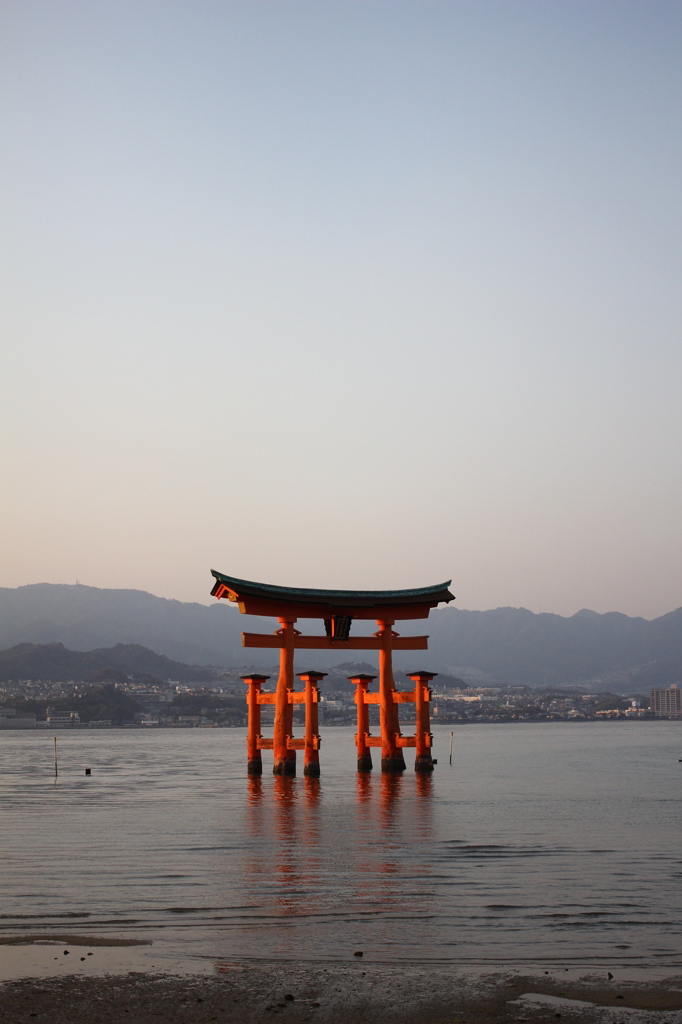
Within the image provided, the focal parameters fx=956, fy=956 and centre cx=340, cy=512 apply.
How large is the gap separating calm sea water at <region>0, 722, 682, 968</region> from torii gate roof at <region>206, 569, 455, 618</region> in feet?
23.0

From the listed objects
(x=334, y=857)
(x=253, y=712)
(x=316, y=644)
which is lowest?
(x=334, y=857)

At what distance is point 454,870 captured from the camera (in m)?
18.3

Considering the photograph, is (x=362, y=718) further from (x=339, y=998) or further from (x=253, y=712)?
(x=339, y=998)

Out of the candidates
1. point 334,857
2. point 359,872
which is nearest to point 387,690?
point 334,857

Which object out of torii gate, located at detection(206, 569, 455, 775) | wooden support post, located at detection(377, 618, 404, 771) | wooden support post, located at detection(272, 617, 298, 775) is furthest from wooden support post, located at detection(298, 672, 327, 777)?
Result: wooden support post, located at detection(377, 618, 404, 771)

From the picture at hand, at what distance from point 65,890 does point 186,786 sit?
3055cm

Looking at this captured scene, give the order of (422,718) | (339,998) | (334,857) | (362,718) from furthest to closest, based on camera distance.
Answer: (362,718)
(422,718)
(334,857)
(339,998)

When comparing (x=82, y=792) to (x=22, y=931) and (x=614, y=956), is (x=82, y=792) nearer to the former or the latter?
(x=22, y=931)

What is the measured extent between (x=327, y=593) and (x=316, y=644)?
299 centimetres

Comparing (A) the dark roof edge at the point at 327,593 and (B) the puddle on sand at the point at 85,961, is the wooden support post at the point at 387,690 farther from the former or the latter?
(B) the puddle on sand at the point at 85,961

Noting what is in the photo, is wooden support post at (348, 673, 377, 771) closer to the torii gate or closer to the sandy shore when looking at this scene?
the torii gate

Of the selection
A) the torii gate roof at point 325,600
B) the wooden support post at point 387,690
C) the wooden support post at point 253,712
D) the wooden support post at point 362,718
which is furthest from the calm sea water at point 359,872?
the torii gate roof at point 325,600

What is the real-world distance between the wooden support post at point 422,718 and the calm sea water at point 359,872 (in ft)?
10.2

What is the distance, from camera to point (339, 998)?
9.69 m
